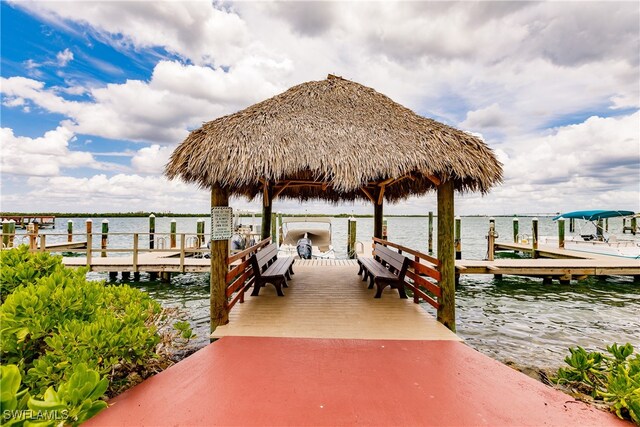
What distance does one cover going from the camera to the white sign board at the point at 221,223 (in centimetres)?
423

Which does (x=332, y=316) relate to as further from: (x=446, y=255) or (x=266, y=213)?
(x=266, y=213)

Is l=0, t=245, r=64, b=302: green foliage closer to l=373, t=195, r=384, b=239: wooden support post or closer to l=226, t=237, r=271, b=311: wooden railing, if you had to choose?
l=226, t=237, r=271, b=311: wooden railing

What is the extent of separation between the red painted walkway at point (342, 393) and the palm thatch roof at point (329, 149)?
235cm

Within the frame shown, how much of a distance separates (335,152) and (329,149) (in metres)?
0.11

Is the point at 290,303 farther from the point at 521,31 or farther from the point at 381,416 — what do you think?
the point at 521,31

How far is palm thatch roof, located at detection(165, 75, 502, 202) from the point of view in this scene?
4395 millimetres

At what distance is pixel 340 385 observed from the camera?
2.68 metres

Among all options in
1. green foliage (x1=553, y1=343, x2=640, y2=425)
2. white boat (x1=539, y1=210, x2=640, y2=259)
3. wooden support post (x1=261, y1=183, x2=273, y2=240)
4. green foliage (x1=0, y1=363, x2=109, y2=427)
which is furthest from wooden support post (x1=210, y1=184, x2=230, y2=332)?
white boat (x1=539, y1=210, x2=640, y2=259)

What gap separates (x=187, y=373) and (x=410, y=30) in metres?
7.45

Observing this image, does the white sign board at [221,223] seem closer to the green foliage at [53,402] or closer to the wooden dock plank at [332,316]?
the wooden dock plank at [332,316]

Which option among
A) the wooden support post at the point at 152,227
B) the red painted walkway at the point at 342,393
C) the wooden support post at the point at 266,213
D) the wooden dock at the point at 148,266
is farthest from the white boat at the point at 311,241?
the red painted walkway at the point at 342,393

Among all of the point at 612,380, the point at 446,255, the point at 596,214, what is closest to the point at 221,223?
the point at 446,255

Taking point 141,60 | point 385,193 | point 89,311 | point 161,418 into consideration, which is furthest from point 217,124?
point 141,60

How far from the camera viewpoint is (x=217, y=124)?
195 inches
